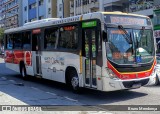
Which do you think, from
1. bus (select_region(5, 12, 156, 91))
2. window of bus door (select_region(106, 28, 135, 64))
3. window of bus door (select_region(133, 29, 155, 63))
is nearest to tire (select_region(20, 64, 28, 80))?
bus (select_region(5, 12, 156, 91))

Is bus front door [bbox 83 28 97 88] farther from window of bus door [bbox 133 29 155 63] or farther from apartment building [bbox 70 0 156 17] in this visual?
apartment building [bbox 70 0 156 17]

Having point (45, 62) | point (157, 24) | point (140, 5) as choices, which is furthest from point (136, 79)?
point (140, 5)

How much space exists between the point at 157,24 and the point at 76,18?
80.0 feet

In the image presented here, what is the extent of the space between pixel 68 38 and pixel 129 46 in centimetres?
268

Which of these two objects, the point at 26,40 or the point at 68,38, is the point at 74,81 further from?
the point at 26,40

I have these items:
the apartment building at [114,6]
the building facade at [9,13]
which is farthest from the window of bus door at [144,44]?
the building facade at [9,13]

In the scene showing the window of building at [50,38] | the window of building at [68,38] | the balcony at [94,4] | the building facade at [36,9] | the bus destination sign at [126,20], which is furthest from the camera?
the building facade at [36,9]

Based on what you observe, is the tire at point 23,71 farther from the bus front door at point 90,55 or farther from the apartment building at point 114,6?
the apartment building at point 114,6

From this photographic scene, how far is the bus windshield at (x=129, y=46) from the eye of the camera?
9992 millimetres

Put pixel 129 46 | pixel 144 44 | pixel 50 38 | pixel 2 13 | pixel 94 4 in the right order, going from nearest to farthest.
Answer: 1. pixel 129 46
2. pixel 144 44
3. pixel 50 38
4. pixel 94 4
5. pixel 2 13

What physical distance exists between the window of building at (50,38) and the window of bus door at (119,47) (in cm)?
350

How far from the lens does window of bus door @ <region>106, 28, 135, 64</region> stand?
9.95m

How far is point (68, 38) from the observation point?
11.9 metres

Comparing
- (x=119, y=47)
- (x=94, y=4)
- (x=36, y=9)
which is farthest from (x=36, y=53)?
(x=36, y=9)
